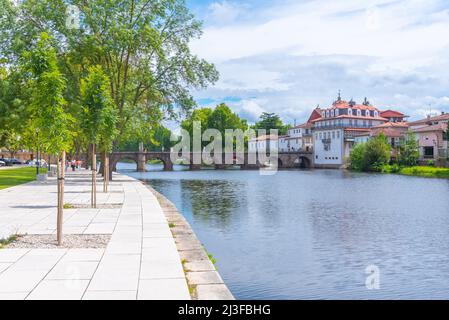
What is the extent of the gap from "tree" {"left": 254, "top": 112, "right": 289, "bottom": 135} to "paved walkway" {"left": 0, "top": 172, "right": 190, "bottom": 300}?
130m

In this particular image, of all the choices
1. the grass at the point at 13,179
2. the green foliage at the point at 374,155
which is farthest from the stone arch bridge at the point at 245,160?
the grass at the point at 13,179

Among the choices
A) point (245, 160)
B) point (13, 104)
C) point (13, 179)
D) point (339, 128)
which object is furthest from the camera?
point (245, 160)

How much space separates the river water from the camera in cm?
1225

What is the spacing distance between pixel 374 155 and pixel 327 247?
221 ft

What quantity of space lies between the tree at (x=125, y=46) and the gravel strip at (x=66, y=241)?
2811 cm

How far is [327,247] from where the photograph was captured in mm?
17141

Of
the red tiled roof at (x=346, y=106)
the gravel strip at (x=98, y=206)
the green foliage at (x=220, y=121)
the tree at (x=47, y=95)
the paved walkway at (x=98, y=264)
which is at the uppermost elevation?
the red tiled roof at (x=346, y=106)

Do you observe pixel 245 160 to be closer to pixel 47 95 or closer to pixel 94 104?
pixel 94 104

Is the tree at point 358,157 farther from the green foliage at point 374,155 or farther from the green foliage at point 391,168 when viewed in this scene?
the green foliage at point 391,168

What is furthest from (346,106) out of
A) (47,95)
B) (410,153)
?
(47,95)

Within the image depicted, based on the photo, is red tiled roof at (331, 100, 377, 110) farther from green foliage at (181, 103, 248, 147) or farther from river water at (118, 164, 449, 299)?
river water at (118, 164, 449, 299)

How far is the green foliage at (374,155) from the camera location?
80188 mm

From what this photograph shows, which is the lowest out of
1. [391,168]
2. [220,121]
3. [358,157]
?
[391,168]

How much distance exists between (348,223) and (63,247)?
48.7 ft
